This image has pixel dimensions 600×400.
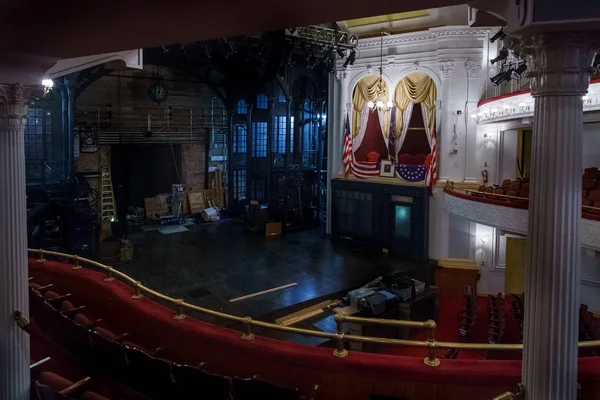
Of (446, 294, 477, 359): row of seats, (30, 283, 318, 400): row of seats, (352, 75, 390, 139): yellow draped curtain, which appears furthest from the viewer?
(352, 75, 390, 139): yellow draped curtain

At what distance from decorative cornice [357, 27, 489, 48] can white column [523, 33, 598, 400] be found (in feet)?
40.5

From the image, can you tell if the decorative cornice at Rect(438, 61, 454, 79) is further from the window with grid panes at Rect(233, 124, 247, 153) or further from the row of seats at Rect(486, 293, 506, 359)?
the window with grid panes at Rect(233, 124, 247, 153)

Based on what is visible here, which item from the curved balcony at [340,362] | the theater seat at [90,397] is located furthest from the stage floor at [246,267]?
the theater seat at [90,397]

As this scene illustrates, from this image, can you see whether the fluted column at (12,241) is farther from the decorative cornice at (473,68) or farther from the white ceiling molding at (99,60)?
the decorative cornice at (473,68)

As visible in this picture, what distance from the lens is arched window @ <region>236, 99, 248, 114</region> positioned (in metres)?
20.2

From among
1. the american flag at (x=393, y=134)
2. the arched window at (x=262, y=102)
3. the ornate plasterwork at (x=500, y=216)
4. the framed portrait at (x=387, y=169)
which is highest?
the arched window at (x=262, y=102)

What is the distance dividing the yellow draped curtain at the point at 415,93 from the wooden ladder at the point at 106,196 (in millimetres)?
10292

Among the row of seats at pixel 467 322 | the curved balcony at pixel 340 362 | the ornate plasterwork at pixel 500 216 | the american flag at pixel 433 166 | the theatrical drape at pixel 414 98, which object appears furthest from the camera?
the theatrical drape at pixel 414 98

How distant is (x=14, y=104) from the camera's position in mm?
5074

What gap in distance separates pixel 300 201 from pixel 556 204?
1646 cm

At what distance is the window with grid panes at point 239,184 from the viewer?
2062 cm

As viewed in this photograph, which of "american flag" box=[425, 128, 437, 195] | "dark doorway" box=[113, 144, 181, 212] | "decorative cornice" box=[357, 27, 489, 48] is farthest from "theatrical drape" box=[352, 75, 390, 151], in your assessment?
"dark doorway" box=[113, 144, 181, 212]

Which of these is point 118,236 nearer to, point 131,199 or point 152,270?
point 152,270

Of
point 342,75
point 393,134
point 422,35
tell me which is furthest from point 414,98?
point 342,75
